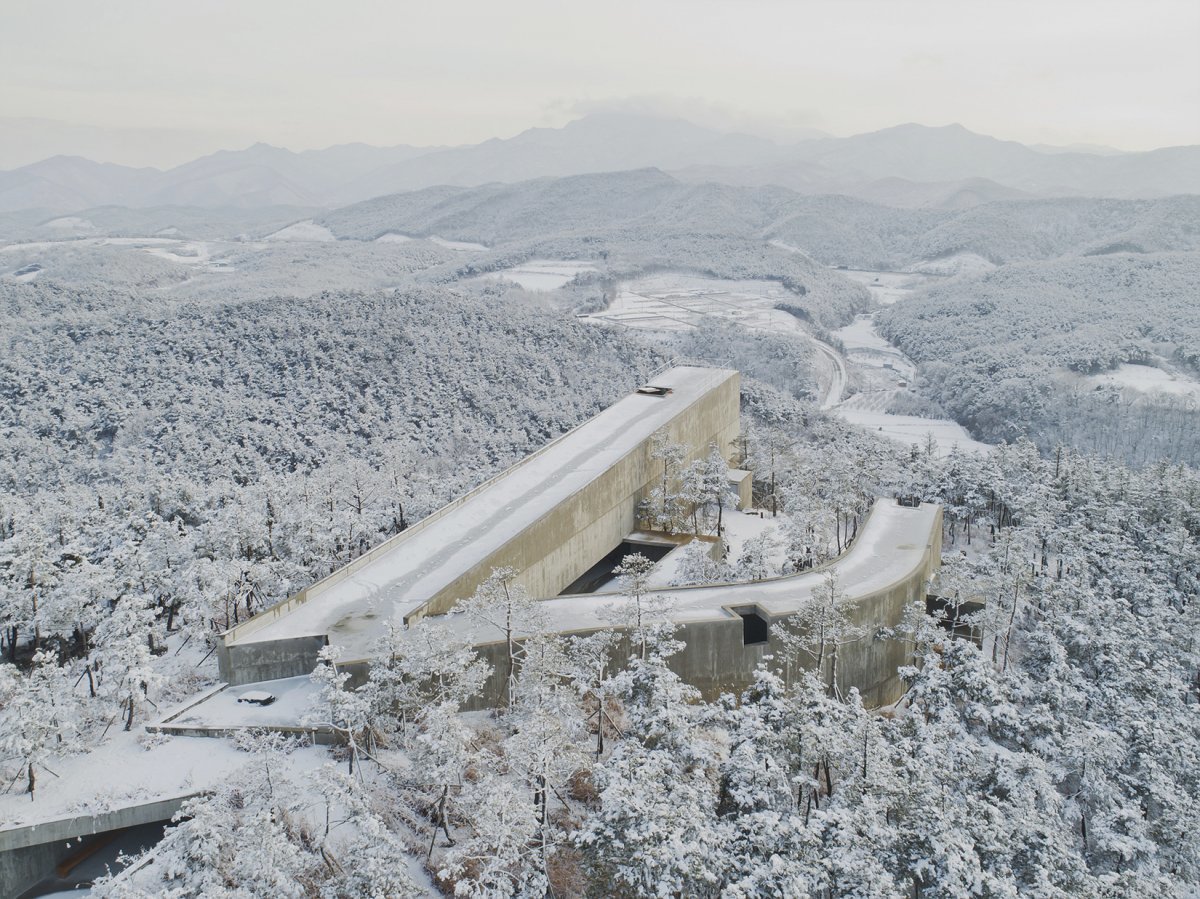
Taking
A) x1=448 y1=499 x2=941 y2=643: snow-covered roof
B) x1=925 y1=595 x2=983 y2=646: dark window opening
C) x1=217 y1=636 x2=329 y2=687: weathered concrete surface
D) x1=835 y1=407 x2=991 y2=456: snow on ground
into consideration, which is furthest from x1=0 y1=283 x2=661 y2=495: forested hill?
x1=925 y1=595 x2=983 y2=646: dark window opening

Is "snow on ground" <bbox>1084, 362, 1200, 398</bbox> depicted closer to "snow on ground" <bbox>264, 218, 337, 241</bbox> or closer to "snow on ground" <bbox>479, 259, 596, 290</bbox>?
"snow on ground" <bbox>479, 259, 596, 290</bbox>

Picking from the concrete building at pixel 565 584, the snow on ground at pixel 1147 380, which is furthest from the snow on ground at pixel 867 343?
the concrete building at pixel 565 584

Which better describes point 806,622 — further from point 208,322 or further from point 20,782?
point 208,322

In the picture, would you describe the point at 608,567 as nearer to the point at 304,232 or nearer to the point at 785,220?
the point at 785,220

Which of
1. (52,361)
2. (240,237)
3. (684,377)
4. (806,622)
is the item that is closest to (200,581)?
(806,622)

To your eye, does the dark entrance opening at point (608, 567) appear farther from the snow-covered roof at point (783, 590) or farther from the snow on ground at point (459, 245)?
the snow on ground at point (459, 245)
